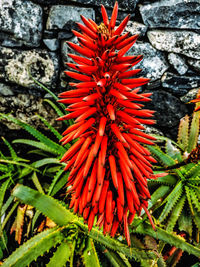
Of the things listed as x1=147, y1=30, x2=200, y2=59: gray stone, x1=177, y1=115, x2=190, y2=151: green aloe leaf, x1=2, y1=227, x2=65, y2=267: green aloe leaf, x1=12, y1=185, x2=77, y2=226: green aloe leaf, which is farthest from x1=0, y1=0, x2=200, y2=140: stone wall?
x1=2, y1=227, x2=65, y2=267: green aloe leaf

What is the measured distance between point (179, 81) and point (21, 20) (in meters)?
1.14

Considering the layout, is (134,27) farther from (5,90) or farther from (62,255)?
(62,255)

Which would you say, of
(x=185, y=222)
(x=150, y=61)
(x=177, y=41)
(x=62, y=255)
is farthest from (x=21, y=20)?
(x=185, y=222)

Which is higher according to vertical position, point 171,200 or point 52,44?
point 52,44

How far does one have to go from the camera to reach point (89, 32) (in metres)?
0.61

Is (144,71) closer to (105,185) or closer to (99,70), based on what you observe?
(99,70)

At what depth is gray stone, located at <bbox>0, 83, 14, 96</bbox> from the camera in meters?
1.54

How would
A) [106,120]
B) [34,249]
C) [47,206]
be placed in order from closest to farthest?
[106,120] < [34,249] < [47,206]

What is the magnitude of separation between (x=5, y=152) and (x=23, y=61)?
83 centimetres

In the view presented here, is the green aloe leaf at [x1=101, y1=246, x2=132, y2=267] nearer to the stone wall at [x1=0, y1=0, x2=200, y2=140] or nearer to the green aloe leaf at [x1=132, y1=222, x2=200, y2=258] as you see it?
the green aloe leaf at [x1=132, y1=222, x2=200, y2=258]

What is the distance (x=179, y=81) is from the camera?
4.83ft

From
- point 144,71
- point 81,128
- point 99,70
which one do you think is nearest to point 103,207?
point 81,128

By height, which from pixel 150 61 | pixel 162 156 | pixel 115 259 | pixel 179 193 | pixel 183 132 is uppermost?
pixel 150 61

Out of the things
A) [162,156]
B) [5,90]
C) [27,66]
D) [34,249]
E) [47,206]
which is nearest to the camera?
[34,249]
